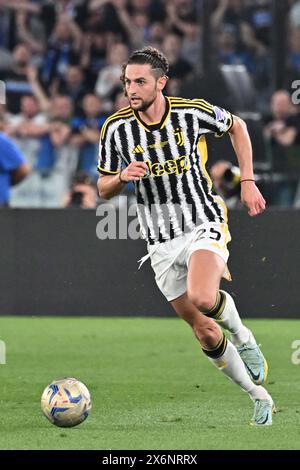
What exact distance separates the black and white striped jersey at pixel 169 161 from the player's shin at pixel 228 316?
1.81 feet

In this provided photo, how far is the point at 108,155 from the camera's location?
768cm

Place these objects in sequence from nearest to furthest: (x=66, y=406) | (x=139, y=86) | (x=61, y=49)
Answer: (x=66, y=406), (x=139, y=86), (x=61, y=49)

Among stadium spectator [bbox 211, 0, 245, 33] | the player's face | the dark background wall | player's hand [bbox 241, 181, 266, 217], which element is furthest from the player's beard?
stadium spectator [bbox 211, 0, 245, 33]

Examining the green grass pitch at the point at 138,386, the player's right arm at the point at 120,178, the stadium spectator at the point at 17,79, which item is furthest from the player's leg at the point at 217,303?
the stadium spectator at the point at 17,79

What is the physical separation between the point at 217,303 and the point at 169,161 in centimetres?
96

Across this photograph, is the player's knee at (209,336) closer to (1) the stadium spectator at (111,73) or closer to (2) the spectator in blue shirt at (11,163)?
(2) the spectator in blue shirt at (11,163)

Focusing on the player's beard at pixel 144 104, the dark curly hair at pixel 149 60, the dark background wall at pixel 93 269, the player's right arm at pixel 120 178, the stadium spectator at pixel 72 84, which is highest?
the dark curly hair at pixel 149 60

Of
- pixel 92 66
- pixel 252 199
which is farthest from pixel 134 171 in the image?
pixel 92 66

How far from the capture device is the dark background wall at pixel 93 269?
1316 centimetres

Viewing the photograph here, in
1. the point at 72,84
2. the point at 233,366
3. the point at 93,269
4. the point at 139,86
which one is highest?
the point at 139,86

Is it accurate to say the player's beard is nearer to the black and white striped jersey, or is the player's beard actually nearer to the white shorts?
the black and white striped jersey

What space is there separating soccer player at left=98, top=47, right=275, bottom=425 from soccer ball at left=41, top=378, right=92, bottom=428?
33.6 inches

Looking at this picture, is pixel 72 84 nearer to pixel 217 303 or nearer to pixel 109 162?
pixel 109 162

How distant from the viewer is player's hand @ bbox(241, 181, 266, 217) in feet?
24.2
